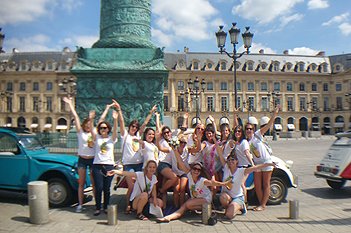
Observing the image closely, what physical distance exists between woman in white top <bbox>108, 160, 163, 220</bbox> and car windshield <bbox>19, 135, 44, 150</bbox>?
2.78 metres

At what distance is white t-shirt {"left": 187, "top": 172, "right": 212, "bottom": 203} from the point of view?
587cm

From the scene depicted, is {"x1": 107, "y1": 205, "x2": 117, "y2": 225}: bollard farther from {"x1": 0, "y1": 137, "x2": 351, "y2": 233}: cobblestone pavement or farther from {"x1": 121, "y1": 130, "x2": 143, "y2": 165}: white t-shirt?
{"x1": 121, "y1": 130, "x2": 143, "y2": 165}: white t-shirt

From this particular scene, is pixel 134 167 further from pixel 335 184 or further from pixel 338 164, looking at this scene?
pixel 335 184

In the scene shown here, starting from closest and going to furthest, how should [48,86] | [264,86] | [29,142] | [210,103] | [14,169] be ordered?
1. [14,169]
2. [29,142]
3. [48,86]
4. [210,103]
5. [264,86]

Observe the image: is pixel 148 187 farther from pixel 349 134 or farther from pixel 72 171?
pixel 349 134

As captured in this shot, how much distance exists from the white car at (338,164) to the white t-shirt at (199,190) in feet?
12.9

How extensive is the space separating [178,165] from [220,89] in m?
63.1

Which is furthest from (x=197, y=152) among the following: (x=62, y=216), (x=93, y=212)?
(x=62, y=216)

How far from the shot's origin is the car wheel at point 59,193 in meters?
6.75

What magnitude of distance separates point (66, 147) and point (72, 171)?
9.15 metres

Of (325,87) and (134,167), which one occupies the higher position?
(325,87)

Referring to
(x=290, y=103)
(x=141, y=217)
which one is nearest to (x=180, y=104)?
(x=290, y=103)

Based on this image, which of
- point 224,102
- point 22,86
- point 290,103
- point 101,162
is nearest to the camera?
point 101,162

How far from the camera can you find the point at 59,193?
22.2 ft
